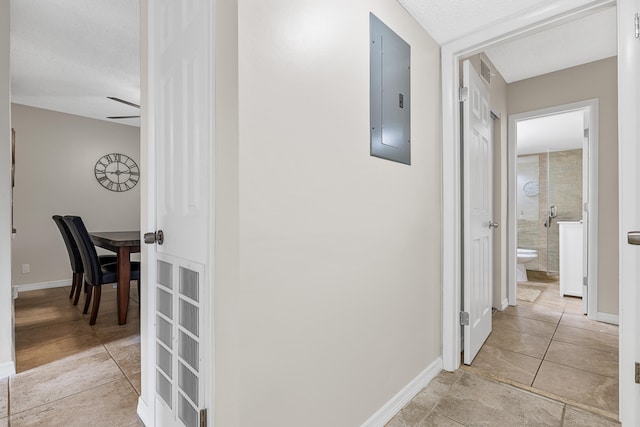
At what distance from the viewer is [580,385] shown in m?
1.86

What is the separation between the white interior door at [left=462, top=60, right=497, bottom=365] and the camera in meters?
2.10

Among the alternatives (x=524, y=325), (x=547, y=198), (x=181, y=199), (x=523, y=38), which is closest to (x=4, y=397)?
(x=181, y=199)

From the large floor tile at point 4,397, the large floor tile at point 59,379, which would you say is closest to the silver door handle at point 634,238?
the large floor tile at point 59,379

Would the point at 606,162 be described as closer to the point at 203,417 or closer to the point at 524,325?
the point at 524,325

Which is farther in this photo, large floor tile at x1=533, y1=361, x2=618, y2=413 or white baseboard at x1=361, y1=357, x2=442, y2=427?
large floor tile at x1=533, y1=361, x2=618, y2=413

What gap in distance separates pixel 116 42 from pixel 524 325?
442 centimetres

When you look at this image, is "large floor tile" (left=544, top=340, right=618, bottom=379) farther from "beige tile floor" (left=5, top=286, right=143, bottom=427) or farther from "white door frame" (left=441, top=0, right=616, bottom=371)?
"beige tile floor" (left=5, top=286, right=143, bottom=427)

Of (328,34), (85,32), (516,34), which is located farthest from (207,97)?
(85,32)

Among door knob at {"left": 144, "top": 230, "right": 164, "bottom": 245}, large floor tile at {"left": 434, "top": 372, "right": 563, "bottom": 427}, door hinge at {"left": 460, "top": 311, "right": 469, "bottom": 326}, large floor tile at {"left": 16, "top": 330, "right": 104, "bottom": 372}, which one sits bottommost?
large floor tile at {"left": 16, "top": 330, "right": 104, "bottom": 372}

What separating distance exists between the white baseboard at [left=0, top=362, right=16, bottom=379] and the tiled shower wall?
6662 mm

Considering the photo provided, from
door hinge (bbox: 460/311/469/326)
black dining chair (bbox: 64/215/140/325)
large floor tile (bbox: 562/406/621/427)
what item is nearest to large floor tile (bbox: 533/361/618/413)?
large floor tile (bbox: 562/406/621/427)

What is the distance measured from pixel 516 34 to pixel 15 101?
5.57 metres

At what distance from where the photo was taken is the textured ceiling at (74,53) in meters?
2.33

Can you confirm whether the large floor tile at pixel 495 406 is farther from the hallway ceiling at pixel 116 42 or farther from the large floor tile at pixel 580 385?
the hallway ceiling at pixel 116 42
